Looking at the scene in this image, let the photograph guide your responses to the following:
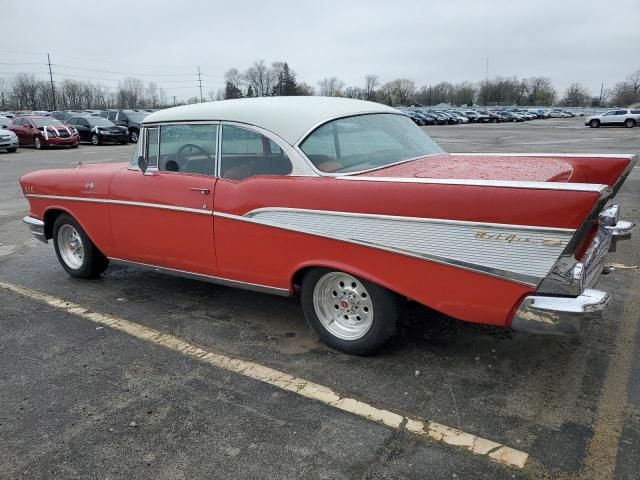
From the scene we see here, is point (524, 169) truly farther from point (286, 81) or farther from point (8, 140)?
point (286, 81)

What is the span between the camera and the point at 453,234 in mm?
2984

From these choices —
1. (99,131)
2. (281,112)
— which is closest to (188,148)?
(281,112)

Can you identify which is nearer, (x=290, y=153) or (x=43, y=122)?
(x=290, y=153)

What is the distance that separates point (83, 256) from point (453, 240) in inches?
155

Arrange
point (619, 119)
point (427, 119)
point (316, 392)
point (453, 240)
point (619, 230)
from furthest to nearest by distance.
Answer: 1. point (427, 119)
2. point (619, 119)
3. point (619, 230)
4. point (316, 392)
5. point (453, 240)

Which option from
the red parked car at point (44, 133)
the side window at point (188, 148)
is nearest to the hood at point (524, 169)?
the side window at point (188, 148)

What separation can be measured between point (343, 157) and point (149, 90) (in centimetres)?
11561

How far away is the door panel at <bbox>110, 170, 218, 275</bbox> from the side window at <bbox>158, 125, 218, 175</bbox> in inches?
3.5

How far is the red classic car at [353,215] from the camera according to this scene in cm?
286

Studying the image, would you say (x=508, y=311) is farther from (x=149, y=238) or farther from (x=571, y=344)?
(x=149, y=238)

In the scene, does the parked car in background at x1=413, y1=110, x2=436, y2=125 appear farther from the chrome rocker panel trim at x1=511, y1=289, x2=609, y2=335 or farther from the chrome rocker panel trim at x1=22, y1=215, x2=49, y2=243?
the chrome rocker panel trim at x1=511, y1=289, x2=609, y2=335

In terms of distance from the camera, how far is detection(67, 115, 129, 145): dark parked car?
25875 millimetres

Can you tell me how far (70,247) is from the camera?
5.68 m

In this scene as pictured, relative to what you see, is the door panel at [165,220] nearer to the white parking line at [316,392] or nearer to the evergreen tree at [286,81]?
the white parking line at [316,392]
